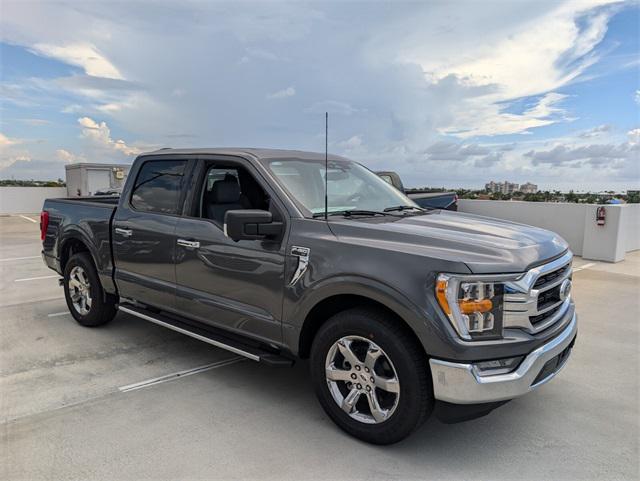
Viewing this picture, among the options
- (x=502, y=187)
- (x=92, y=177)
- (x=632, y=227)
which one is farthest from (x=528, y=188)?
(x=92, y=177)

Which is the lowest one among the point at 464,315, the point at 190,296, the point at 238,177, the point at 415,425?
the point at 415,425

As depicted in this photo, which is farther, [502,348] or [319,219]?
[319,219]

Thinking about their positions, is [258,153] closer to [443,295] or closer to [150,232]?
[150,232]

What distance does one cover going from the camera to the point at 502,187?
16750 millimetres

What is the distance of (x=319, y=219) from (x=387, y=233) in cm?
56

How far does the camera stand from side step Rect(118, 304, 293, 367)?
3.41m

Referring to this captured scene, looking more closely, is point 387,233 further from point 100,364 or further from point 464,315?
point 100,364

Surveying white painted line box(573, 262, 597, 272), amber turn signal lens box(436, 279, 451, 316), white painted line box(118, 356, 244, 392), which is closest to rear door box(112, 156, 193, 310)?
white painted line box(118, 356, 244, 392)

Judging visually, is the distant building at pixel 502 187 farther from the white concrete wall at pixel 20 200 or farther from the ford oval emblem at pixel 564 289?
the white concrete wall at pixel 20 200

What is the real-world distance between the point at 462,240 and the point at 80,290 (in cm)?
448

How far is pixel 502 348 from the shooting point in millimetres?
2617

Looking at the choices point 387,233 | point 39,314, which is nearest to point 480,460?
point 387,233

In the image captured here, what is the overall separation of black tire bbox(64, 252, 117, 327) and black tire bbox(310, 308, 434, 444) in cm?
314

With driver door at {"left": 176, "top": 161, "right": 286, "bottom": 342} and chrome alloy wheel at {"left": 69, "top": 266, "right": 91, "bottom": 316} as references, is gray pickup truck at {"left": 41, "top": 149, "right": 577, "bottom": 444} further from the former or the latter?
chrome alloy wheel at {"left": 69, "top": 266, "right": 91, "bottom": 316}
